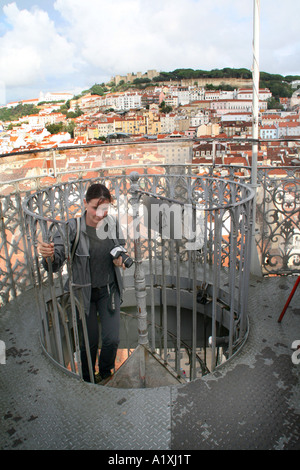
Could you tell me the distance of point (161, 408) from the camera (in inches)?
95.3

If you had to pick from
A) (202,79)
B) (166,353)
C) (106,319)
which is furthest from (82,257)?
(202,79)

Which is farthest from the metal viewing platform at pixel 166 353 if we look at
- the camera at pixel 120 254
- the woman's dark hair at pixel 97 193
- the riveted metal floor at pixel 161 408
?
the woman's dark hair at pixel 97 193

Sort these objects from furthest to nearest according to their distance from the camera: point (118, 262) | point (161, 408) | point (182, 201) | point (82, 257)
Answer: point (182, 201) → point (118, 262) → point (82, 257) → point (161, 408)

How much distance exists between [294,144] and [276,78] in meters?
90.1

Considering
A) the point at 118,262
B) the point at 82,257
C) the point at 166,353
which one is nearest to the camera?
the point at 82,257

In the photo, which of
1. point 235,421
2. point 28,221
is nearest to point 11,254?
point 28,221

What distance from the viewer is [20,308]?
4.05 m

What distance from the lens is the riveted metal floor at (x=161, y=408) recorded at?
217 cm

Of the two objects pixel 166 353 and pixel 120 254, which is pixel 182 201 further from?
pixel 166 353

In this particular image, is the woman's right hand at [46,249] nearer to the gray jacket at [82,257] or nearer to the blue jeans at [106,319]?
the gray jacket at [82,257]

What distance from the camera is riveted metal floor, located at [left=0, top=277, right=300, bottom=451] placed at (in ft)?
7.13

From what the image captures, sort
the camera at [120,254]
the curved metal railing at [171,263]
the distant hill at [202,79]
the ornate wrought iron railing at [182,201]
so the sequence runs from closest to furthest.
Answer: the curved metal railing at [171,263]
the camera at [120,254]
the ornate wrought iron railing at [182,201]
the distant hill at [202,79]

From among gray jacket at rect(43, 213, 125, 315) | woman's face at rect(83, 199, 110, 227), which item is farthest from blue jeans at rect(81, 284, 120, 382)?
woman's face at rect(83, 199, 110, 227)

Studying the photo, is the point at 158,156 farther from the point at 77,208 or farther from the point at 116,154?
the point at 77,208
